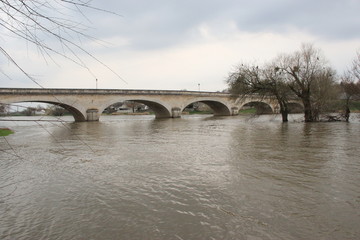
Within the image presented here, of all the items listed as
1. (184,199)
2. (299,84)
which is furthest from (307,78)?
(184,199)

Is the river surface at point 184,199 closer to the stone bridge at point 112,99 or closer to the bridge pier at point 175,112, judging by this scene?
the stone bridge at point 112,99

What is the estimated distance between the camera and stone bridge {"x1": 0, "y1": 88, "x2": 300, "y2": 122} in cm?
2784

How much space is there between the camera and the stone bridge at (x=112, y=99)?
27844mm

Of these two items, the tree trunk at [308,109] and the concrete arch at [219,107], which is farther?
the concrete arch at [219,107]

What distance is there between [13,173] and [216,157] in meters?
4.86

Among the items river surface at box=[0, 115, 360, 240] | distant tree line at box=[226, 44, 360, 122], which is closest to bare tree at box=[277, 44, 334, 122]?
distant tree line at box=[226, 44, 360, 122]

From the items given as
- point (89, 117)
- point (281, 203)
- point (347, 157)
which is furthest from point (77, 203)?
point (89, 117)

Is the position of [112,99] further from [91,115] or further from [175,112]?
[175,112]

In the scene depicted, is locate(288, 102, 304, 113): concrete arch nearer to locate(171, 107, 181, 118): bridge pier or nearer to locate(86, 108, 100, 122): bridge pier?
locate(171, 107, 181, 118): bridge pier

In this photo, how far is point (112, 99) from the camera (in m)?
36.6

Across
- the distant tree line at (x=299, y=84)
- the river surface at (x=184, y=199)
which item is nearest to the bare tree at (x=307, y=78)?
the distant tree line at (x=299, y=84)

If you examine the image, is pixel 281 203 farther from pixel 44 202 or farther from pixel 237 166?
pixel 44 202

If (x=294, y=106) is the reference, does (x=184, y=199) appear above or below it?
below

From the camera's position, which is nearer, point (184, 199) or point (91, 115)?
point (184, 199)
